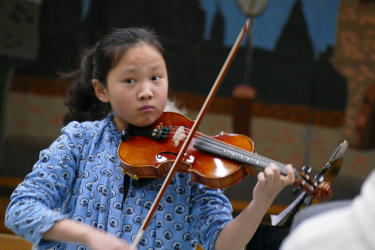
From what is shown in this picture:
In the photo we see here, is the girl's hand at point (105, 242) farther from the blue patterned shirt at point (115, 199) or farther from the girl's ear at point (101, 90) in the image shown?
the girl's ear at point (101, 90)

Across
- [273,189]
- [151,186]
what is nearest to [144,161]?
[151,186]

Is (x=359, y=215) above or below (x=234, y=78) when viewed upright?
above

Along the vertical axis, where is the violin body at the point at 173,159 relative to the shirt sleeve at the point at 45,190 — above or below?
→ above

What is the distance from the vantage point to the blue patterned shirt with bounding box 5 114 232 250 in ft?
4.68

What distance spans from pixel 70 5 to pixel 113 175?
2.69 meters

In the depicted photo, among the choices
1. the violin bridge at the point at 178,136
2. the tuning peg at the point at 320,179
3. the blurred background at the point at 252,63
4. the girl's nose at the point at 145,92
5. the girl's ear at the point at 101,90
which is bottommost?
the blurred background at the point at 252,63

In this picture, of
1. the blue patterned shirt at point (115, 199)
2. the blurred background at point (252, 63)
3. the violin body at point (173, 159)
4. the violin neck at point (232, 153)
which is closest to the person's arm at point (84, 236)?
the blue patterned shirt at point (115, 199)

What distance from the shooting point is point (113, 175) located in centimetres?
150

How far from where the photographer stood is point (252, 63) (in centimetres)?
385

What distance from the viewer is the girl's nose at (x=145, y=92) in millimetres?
1456

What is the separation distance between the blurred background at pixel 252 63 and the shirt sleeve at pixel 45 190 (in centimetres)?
230

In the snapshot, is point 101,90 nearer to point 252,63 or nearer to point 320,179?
point 320,179

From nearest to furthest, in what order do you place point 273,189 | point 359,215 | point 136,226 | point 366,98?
point 359,215, point 273,189, point 136,226, point 366,98

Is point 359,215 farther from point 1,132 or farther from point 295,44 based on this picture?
point 1,132
